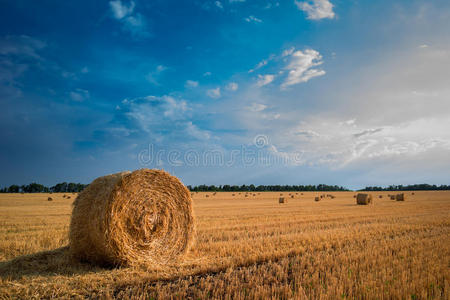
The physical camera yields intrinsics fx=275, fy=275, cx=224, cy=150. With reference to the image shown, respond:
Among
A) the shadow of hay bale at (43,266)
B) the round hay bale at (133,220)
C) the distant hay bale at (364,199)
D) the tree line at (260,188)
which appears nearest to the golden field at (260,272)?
the shadow of hay bale at (43,266)

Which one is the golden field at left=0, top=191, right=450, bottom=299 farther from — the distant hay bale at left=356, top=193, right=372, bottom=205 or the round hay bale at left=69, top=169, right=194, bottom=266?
the distant hay bale at left=356, top=193, right=372, bottom=205

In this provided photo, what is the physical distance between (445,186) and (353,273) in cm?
10914

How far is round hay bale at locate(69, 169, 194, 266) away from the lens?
18.8ft

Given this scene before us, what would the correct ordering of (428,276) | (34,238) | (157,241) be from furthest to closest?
(34,238)
(157,241)
(428,276)

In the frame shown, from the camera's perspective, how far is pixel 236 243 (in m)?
7.19

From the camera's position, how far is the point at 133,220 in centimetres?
621

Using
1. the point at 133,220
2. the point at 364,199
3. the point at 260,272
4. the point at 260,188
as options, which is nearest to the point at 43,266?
the point at 133,220

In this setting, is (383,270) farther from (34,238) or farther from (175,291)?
(34,238)

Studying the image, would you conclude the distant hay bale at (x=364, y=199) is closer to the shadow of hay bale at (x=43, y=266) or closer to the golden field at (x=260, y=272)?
the golden field at (x=260, y=272)

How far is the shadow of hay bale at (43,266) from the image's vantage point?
4.94 metres

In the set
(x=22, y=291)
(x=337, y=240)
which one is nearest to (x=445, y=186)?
(x=337, y=240)

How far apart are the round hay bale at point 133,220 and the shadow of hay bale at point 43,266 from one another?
29 centimetres

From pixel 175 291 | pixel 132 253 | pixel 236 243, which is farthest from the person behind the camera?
pixel 236 243

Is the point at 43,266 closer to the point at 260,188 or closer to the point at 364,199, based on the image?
the point at 364,199
